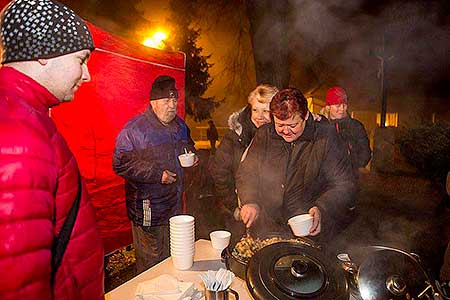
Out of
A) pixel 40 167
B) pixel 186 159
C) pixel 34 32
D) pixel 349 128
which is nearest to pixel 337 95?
pixel 349 128

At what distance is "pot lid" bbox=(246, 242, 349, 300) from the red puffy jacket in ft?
2.06

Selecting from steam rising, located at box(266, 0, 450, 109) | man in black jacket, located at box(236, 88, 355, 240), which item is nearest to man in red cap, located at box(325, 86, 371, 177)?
man in black jacket, located at box(236, 88, 355, 240)

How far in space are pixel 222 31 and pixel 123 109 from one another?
5.69 metres

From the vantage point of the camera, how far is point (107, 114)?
3.14 meters

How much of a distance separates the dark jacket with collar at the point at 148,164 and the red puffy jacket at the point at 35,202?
1.84m

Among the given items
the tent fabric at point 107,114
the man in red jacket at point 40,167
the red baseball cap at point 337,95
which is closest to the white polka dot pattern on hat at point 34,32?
the man in red jacket at point 40,167

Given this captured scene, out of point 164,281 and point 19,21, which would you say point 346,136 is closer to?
point 164,281

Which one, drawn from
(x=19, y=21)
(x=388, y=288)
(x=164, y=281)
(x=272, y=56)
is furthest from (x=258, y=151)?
(x=272, y=56)

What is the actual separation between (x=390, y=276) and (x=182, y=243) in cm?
105

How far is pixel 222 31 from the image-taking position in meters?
8.38

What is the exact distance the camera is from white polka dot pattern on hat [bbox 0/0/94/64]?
4.14ft

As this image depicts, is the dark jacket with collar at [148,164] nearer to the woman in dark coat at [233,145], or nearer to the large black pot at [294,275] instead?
the woman in dark coat at [233,145]

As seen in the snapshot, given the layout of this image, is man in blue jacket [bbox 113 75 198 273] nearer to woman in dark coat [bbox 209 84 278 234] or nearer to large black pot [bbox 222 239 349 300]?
woman in dark coat [bbox 209 84 278 234]

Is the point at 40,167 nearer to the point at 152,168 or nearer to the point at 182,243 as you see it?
the point at 182,243
